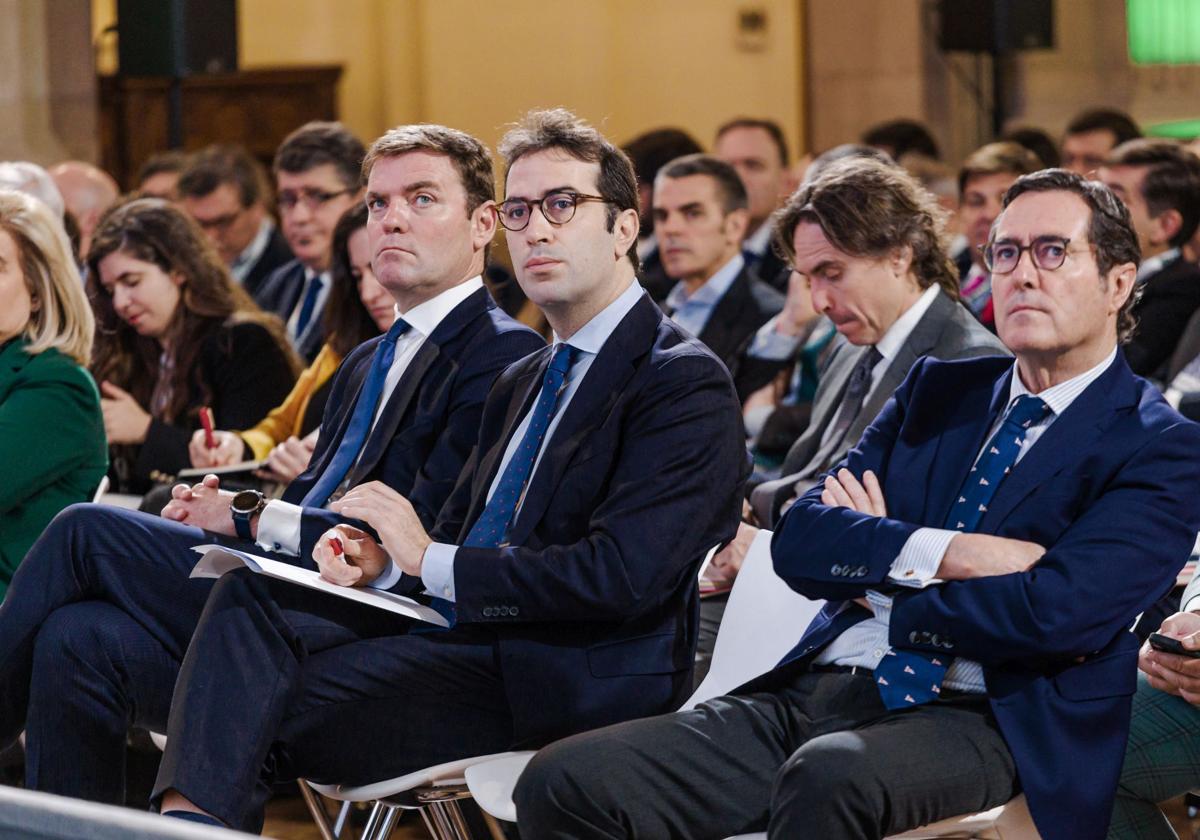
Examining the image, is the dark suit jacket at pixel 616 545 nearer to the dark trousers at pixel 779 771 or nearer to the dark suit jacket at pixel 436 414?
the dark trousers at pixel 779 771

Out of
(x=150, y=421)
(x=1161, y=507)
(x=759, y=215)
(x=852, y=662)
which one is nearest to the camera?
(x=1161, y=507)

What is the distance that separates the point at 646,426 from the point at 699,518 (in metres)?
0.17

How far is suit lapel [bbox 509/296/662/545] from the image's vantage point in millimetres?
2787

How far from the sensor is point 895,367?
11.1ft

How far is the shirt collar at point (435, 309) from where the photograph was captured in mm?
3346

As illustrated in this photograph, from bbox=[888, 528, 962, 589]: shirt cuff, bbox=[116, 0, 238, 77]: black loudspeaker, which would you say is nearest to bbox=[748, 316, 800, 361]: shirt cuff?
bbox=[888, 528, 962, 589]: shirt cuff

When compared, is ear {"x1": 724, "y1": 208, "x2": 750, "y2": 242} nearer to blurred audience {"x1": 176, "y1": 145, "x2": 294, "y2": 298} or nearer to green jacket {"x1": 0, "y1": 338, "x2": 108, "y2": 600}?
blurred audience {"x1": 176, "y1": 145, "x2": 294, "y2": 298}

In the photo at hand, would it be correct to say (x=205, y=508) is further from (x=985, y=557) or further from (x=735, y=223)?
(x=735, y=223)

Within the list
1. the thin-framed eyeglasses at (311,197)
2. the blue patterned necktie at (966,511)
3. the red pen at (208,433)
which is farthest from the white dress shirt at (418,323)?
the thin-framed eyeglasses at (311,197)

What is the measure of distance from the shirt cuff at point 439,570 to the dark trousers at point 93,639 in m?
0.54

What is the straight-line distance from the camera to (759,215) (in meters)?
6.91

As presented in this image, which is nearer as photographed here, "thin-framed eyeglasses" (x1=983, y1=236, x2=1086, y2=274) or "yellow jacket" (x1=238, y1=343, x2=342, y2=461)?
"thin-framed eyeglasses" (x1=983, y1=236, x2=1086, y2=274)

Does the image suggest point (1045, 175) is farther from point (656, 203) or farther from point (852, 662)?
point (656, 203)

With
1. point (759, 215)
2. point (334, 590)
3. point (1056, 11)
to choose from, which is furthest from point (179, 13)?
point (334, 590)
